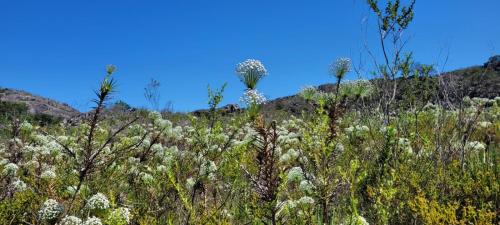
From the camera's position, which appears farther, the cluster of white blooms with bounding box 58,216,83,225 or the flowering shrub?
the flowering shrub

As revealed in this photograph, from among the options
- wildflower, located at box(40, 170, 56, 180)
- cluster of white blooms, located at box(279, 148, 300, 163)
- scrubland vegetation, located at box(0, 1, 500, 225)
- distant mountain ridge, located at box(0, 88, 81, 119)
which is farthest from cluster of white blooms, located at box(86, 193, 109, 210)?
distant mountain ridge, located at box(0, 88, 81, 119)

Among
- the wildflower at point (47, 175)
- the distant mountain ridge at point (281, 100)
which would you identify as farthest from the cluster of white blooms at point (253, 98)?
the distant mountain ridge at point (281, 100)

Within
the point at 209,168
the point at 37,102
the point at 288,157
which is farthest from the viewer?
the point at 37,102

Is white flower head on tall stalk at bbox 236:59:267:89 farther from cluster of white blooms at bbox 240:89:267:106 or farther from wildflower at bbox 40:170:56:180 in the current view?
wildflower at bbox 40:170:56:180

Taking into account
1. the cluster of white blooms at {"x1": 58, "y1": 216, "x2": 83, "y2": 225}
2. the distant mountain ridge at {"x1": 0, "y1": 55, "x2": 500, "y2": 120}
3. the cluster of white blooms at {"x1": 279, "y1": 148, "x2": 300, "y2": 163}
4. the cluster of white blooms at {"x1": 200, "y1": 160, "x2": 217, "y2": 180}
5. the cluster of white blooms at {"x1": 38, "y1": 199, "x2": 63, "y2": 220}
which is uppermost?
the distant mountain ridge at {"x1": 0, "y1": 55, "x2": 500, "y2": 120}

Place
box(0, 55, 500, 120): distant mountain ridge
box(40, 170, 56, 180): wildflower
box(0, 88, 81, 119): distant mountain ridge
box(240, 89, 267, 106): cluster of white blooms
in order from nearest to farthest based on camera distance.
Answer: box(240, 89, 267, 106): cluster of white blooms, box(40, 170, 56, 180): wildflower, box(0, 55, 500, 120): distant mountain ridge, box(0, 88, 81, 119): distant mountain ridge

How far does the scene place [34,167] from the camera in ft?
18.1

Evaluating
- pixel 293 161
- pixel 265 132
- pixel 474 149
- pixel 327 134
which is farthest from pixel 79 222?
pixel 474 149

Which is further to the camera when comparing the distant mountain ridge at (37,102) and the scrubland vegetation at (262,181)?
the distant mountain ridge at (37,102)

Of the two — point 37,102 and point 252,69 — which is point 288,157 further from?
point 37,102

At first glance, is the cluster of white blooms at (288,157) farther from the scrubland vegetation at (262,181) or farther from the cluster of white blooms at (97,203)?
the cluster of white blooms at (97,203)

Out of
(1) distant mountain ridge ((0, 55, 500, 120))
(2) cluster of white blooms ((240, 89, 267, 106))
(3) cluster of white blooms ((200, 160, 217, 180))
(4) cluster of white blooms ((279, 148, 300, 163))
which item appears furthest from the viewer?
(1) distant mountain ridge ((0, 55, 500, 120))

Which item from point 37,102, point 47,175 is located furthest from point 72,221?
point 37,102

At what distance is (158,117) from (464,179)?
7.18 m
